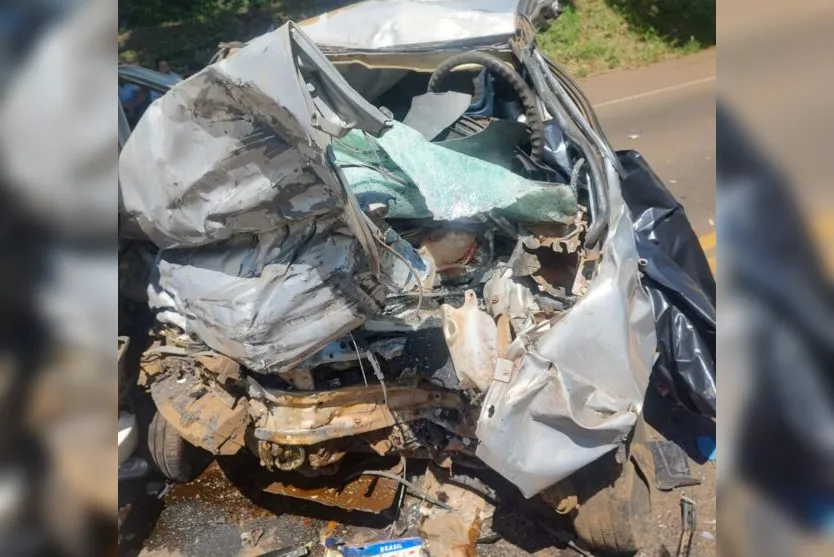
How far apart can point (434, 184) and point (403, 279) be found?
1.30 ft

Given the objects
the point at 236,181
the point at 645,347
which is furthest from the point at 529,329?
the point at 236,181

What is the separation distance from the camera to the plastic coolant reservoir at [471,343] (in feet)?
8.49

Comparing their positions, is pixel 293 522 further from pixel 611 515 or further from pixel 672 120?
pixel 672 120

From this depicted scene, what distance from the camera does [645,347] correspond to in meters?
Result: 2.79

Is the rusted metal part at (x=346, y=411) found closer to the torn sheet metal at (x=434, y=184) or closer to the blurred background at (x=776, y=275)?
the torn sheet metal at (x=434, y=184)

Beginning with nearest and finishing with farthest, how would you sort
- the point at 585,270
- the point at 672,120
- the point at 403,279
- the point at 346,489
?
the point at 403,279, the point at 585,270, the point at 346,489, the point at 672,120

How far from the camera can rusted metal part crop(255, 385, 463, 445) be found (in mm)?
2826

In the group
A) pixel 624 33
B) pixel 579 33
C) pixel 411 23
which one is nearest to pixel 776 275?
pixel 411 23

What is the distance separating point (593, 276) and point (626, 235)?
0.83 ft

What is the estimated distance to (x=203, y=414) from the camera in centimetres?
294

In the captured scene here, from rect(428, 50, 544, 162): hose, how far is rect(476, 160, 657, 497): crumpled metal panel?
80cm

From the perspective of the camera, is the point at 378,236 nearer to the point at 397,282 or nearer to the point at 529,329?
the point at 397,282

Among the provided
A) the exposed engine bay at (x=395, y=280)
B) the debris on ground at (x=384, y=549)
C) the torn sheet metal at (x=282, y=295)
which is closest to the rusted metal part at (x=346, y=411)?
the exposed engine bay at (x=395, y=280)

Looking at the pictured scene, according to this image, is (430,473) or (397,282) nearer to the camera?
(397,282)
